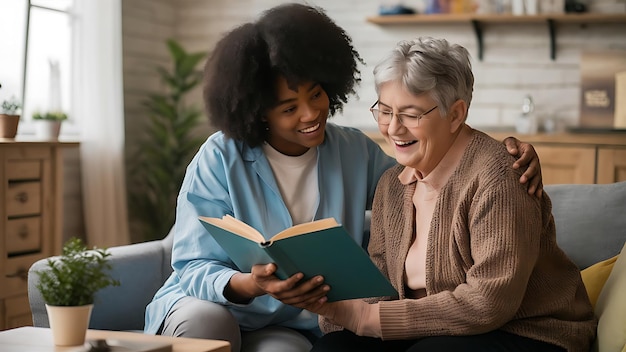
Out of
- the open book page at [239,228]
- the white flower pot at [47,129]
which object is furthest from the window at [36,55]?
the open book page at [239,228]

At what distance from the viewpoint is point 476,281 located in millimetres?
1816

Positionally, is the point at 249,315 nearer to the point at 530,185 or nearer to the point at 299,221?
the point at 299,221

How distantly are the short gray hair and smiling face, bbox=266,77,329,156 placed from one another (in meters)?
0.27

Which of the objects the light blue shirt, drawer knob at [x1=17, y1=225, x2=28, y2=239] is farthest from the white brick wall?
the light blue shirt

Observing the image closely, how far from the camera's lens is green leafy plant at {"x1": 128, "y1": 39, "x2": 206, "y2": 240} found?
5.24m

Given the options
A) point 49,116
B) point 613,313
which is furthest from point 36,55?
point 613,313

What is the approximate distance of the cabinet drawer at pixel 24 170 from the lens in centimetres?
366

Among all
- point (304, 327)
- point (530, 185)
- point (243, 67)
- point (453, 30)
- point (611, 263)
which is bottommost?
point (304, 327)

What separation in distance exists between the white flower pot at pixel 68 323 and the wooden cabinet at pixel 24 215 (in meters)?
2.12

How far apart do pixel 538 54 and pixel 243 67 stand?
134 inches

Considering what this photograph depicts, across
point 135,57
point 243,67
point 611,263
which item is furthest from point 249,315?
point 135,57

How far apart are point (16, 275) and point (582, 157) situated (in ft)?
9.63

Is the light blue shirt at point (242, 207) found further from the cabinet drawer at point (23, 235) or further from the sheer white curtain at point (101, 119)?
the sheer white curtain at point (101, 119)

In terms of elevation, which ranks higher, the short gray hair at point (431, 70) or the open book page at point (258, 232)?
the short gray hair at point (431, 70)
